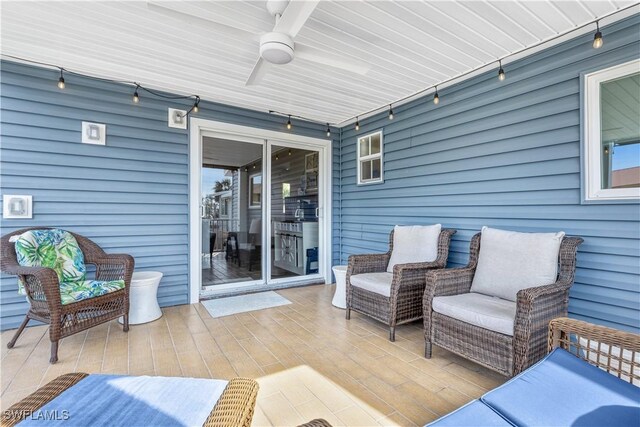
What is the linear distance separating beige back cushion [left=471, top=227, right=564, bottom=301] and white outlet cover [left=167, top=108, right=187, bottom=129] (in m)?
3.66

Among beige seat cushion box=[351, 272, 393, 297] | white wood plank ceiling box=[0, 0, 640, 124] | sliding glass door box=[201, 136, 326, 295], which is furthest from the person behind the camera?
sliding glass door box=[201, 136, 326, 295]

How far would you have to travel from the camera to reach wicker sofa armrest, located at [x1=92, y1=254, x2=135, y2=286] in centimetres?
295

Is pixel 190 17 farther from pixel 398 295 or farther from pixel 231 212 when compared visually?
pixel 231 212

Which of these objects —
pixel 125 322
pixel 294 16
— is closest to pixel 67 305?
pixel 125 322

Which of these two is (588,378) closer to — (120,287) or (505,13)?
(505,13)

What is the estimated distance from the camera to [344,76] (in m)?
3.26

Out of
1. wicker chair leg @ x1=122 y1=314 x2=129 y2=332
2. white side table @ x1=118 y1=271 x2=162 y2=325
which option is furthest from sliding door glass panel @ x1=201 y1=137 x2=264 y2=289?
wicker chair leg @ x1=122 y1=314 x2=129 y2=332

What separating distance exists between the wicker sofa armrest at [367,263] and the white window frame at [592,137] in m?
1.91

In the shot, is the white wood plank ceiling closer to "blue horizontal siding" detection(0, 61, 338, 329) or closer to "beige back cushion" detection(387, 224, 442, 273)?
"blue horizontal siding" detection(0, 61, 338, 329)

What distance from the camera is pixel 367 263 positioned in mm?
3436

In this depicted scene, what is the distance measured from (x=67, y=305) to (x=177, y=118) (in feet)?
7.80

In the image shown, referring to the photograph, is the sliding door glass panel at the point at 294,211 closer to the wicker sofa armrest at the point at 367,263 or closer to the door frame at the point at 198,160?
the door frame at the point at 198,160

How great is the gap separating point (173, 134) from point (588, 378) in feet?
13.9

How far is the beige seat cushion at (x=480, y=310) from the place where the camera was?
1993mm
